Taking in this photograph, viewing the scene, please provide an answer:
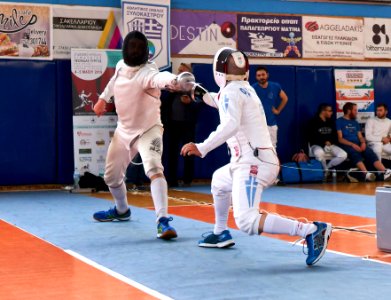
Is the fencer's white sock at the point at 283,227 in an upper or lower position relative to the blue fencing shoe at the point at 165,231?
upper

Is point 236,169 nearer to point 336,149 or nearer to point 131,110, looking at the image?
point 131,110

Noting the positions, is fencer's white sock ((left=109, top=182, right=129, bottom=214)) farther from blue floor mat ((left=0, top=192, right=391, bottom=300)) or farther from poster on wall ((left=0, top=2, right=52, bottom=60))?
poster on wall ((left=0, top=2, right=52, bottom=60))

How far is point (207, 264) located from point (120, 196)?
7.11 feet

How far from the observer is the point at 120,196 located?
6.71 m

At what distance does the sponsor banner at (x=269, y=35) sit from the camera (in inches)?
487

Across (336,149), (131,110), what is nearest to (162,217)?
(131,110)

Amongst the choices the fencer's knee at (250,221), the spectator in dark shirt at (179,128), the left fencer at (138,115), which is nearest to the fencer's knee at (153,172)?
the left fencer at (138,115)

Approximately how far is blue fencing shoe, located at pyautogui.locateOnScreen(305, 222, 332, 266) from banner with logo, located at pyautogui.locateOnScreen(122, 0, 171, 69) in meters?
7.23

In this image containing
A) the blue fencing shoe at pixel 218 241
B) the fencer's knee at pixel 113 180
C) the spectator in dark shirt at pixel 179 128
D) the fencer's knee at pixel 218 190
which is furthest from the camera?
the spectator in dark shirt at pixel 179 128

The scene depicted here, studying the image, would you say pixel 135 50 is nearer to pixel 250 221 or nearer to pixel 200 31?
pixel 250 221

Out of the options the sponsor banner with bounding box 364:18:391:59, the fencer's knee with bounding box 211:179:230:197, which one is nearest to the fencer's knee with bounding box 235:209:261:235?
the fencer's knee with bounding box 211:179:230:197

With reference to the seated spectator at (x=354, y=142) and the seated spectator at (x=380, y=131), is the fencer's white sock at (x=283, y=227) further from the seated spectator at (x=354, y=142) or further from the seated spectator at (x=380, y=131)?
the seated spectator at (x=380, y=131)

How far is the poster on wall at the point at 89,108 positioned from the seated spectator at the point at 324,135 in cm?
356

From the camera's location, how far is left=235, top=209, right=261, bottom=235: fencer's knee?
15.3 ft
